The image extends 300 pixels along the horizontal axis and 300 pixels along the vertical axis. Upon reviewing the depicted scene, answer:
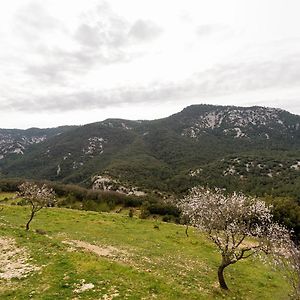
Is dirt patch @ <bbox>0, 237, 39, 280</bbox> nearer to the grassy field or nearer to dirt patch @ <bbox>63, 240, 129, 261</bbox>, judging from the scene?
the grassy field

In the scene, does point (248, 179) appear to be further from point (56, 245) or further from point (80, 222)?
point (56, 245)

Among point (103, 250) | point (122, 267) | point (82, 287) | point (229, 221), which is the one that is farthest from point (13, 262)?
point (229, 221)

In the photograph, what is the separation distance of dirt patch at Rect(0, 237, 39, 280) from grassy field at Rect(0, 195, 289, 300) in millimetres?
213

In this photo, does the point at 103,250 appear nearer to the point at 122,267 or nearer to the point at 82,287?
the point at 122,267

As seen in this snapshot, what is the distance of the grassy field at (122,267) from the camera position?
80.0 ft

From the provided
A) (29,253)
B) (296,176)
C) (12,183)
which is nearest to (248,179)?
(296,176)

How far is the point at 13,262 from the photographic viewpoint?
97.1ft

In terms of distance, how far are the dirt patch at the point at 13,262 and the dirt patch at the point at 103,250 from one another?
6635 millimetres

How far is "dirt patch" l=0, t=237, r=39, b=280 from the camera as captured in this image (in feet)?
87.7

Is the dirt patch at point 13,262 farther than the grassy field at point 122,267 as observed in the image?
Yes

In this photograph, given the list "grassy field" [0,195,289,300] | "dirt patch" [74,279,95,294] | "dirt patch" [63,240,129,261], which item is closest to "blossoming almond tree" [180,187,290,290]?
"grassy field" [0,195,289,300]

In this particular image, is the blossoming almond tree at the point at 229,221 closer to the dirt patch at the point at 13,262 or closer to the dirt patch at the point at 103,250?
the dirt patch at the point at 103,250

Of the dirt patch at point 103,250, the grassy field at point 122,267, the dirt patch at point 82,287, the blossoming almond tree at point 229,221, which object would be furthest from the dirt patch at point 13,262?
the blossoming almond tree at point 229,221

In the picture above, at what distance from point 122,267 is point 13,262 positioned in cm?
918
